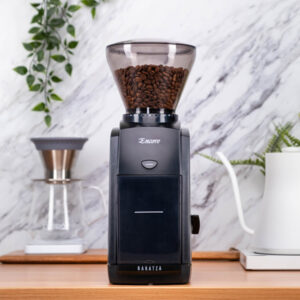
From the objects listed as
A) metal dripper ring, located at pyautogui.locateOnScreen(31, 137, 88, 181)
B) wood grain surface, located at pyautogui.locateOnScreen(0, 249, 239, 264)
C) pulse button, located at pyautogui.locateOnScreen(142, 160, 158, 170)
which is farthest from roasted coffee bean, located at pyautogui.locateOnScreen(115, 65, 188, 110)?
wood grain surface, located at pyautogui.locateOnScreen(0, 249, 239, 264)

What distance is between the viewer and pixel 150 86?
126 centimetres

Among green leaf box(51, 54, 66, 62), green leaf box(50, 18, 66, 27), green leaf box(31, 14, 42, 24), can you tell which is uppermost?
green leaf box(31, 14, 42, 24)

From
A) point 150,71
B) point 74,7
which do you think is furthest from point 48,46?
point 150,71

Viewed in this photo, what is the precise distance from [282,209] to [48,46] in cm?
88

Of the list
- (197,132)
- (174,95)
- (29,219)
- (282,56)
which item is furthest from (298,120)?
(29,219)

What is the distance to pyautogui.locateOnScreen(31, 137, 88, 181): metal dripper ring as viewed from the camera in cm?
160

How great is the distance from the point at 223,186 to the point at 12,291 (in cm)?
82

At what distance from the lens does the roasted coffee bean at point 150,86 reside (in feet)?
4.13

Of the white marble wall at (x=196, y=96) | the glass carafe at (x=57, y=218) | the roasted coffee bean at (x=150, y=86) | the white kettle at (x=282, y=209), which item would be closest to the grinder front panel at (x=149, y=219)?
the roasted coffee bean at (x=150, y=86)

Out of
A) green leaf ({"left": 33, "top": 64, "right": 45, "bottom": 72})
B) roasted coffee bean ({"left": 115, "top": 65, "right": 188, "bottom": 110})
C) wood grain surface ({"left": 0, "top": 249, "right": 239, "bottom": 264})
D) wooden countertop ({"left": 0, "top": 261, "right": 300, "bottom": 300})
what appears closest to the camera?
wooden countertop ({"left": 0, "top": 261, "right": 300, "bottom": 300})

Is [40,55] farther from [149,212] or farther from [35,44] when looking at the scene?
[149,212]

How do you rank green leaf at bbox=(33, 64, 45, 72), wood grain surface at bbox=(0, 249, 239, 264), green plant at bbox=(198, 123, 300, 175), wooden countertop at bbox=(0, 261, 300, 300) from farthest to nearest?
green leaf at bbox=(33, 64, 45, 72) → green plant at bbox=(198, 123, 300, 175) → wood grain surface at bbox=(0, 249, 239, 264) → wooden countertop at bbox=(0, 261, 300, 300)

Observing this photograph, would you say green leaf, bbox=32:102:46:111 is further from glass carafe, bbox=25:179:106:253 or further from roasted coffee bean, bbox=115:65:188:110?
roasted coffee bean, bbox=115:65:188:110

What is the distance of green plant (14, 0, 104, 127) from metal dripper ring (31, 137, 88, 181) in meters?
0.17
